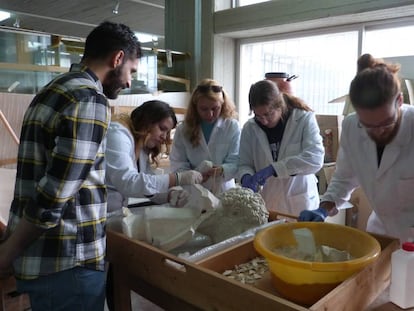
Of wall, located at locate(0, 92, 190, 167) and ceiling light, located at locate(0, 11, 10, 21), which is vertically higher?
ceiling light, located at locate(0, 11, 10, 21)

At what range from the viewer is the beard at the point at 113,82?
3.56 ft

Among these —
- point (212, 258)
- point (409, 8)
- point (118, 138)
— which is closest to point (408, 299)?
point (212, 258)

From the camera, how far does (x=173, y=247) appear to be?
3.93ft

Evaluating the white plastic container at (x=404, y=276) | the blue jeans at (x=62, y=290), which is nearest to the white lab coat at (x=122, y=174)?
the blue jeans at (x=62, y=290)

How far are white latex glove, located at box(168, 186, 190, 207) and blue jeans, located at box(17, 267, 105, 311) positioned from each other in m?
0.53

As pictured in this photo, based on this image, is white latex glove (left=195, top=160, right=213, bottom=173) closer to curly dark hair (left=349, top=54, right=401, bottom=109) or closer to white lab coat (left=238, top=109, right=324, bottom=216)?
white lab coat (left=238, top=109, right=324, bottom=216)

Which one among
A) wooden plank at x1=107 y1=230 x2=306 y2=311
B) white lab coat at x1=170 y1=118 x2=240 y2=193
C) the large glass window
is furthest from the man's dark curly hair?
the large glass window

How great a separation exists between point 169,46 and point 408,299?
3591mm

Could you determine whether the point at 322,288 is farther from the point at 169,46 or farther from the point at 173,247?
the point at 169,46

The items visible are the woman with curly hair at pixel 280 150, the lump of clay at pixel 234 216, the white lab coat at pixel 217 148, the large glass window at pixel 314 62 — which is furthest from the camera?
the large glass window at pixel 314 62

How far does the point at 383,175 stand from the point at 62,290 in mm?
1149

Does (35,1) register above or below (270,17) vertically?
above

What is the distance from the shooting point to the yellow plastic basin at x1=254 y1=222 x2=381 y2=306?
0.86 m

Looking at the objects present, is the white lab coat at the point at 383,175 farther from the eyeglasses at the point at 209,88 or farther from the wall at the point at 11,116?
the wall at the point at 11,116
